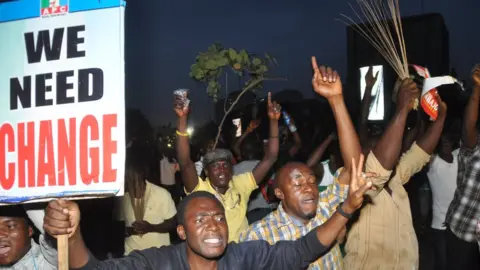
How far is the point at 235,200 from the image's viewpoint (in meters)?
4.70

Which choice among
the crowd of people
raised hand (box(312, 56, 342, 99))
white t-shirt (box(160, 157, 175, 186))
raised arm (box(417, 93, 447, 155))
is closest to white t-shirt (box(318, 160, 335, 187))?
the crowd of people

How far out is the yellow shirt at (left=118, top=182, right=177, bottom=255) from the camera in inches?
206

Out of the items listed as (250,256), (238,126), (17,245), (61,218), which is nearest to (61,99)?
(61,218)

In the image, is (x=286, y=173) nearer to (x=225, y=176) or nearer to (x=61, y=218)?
(x=225, y=176)

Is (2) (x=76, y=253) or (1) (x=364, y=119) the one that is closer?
(2) (x=76, y=253)

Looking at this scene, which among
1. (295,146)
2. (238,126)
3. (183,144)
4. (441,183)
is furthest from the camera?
(238,126)

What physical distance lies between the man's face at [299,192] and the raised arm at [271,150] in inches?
67.2

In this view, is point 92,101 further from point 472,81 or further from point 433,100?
point 472,81

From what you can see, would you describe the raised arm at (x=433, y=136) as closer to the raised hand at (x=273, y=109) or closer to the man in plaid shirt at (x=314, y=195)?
the man in plaid shirt at (x=314, y=195)

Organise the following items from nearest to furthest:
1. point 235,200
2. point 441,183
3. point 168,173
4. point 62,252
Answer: point 62,252
point 235,200
point 441,183
point 168,173

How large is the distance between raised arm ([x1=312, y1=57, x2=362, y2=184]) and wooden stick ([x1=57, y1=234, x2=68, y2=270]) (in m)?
1.75

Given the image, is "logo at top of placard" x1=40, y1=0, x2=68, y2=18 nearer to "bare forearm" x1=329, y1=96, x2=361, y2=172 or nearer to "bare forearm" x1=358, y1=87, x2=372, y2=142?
"bare forearm" x1=329, y1=96, x2=361, y2=172

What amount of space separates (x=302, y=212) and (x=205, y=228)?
Answer: 2.78 ft

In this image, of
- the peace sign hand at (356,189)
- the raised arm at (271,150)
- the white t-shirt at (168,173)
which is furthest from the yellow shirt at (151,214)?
the white t-shirt at (168,173)
